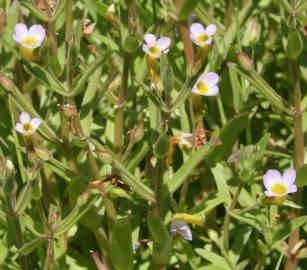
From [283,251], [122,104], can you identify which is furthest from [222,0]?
[283,251]

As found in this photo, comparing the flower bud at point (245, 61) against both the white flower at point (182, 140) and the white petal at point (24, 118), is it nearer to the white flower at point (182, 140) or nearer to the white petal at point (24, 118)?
the white flower at point (182, 140)

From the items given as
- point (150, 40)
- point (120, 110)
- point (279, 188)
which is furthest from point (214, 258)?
point (150, 40)

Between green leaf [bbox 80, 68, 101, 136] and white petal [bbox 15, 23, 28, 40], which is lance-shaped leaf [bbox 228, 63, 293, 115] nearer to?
green leaf [bbox 80, 68, 101, 136]

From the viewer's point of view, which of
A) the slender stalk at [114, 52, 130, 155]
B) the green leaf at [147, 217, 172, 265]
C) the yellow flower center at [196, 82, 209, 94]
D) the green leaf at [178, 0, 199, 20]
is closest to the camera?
the green leaf at [147, 217, 172, 265]

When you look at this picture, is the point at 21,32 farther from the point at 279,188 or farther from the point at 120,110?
the point at 279,188

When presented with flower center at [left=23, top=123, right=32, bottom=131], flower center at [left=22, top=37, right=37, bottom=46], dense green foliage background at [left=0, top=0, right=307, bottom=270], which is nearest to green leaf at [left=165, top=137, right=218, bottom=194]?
dense green foliage background at [left=0, top=0, right=307, bottom=270]

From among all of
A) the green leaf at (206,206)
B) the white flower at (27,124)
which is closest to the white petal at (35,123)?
the white flower at (27,124)

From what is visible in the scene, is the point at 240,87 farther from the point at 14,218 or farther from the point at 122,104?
the point at 14,218
